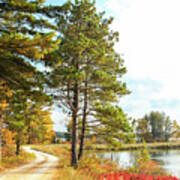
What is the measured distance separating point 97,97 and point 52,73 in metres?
4.61

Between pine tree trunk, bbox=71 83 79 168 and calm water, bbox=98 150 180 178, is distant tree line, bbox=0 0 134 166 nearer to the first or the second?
pine tree trunk, bbox=71 83 79 168

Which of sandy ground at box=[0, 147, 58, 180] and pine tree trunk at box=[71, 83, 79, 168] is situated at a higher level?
pine tree trunk at box=[71, 83, 79, 168]

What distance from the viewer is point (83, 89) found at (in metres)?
15.8

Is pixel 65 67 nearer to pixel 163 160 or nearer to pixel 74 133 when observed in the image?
pixel 74 133

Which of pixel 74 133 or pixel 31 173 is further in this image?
pixel 74 133

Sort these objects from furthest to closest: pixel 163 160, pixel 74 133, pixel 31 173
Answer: pixel 163 160
pixel 74 133
pixel 31 173

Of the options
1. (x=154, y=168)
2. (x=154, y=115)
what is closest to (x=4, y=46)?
(x=154, y=168)

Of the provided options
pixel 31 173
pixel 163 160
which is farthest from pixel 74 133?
pixel 163 160

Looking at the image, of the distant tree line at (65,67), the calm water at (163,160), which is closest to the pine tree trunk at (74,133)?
the distant tree line at (65,67)

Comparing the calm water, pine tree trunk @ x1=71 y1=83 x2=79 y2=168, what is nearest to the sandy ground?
pine tree trunk @ x1=71 y1=83 x2=79 y2=168

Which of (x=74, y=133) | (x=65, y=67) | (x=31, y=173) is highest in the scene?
(x=65, y=67)

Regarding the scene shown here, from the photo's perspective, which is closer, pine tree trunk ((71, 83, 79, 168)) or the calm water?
pine tree trunk ((71, 83, 79, 168))

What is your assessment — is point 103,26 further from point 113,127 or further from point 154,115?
point 154,115

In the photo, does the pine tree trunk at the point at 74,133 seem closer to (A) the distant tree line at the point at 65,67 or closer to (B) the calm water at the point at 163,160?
(A) the distant tree line at the point at 65,67
